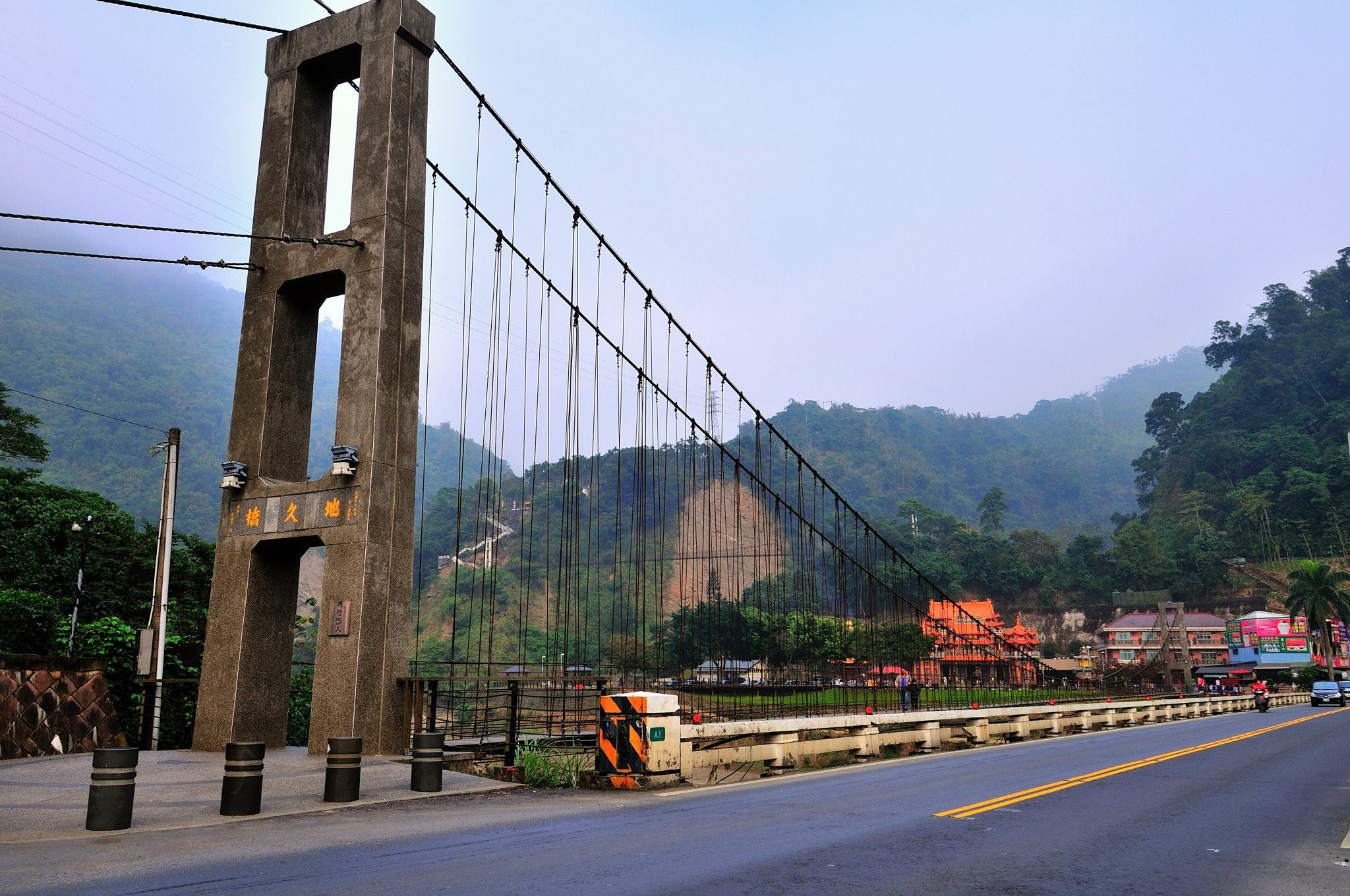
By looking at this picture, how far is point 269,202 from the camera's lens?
18.6 metres

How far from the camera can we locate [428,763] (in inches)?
470

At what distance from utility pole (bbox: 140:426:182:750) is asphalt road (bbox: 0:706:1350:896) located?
8.90 meters

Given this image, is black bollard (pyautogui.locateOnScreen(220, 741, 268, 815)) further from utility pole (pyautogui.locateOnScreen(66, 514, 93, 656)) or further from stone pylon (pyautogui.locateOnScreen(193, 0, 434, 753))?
utility pole (pyautogui.locateOnScreen(66, 514, 93, 656))

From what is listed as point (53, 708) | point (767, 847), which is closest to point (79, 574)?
point (53, 708)

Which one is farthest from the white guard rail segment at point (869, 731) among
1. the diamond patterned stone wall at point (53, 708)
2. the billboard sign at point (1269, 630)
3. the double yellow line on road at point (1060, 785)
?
the billboard sign at point (1269, 630)

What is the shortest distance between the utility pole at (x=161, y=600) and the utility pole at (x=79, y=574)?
8178 millimetres

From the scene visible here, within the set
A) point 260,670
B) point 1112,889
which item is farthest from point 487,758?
point 1112,889

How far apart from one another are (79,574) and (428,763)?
25235mm

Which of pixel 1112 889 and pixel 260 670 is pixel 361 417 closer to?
pixel 260 670

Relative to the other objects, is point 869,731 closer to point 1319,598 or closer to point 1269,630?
point 1319,598

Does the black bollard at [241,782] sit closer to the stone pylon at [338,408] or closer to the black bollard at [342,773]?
the black bollard at [342,773]

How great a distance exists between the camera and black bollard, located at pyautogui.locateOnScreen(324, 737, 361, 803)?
1088cm

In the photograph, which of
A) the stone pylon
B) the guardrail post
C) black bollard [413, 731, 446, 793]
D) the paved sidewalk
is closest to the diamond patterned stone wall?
the paved sidewalk

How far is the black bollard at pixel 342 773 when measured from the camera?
35.7ft
